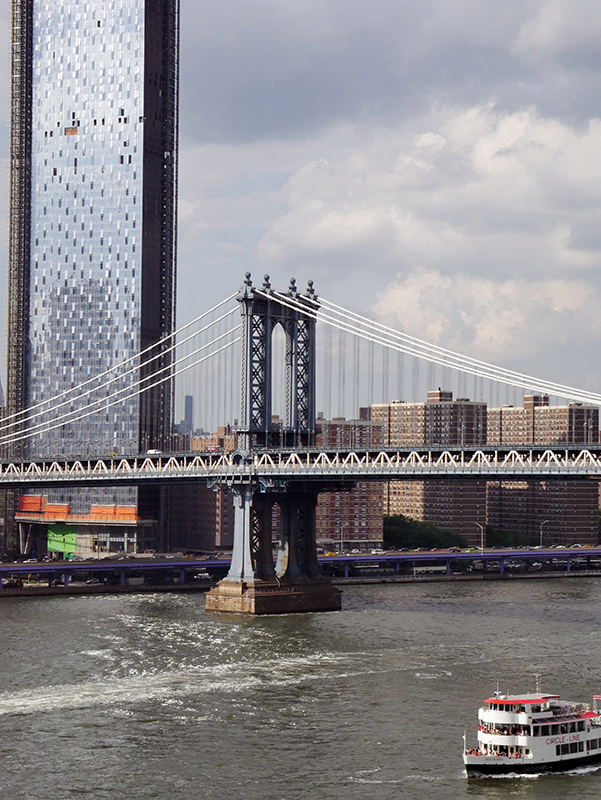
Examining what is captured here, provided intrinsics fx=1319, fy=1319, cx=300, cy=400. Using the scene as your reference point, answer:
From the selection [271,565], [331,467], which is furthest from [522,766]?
[271,565]

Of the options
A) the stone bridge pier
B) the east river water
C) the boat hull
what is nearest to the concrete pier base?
the stone bridge pier

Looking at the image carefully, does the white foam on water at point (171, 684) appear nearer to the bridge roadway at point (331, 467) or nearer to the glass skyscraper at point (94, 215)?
the bridge roadway at point (331, 467)

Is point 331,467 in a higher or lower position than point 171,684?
higher

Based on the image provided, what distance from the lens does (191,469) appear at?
10856 cm

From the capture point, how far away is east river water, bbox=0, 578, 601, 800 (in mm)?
50031

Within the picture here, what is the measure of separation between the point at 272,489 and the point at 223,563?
90.3 feet

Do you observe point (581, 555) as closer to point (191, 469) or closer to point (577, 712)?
point (191, 469)

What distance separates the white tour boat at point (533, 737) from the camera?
52969mm

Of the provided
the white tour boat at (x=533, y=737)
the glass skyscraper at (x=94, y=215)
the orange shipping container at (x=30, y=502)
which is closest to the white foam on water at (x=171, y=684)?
the white tour boat at (x=533, y=737)

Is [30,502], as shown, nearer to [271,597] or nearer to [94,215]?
[94,215]

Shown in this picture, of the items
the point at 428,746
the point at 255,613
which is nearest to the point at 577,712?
the point at 428,746

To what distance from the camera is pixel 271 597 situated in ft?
331

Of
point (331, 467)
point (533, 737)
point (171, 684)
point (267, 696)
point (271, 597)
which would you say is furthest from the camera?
point (271, 597)

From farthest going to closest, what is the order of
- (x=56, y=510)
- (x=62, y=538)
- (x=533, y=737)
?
(x=62, y=538) < (x=56, y=510) < (x=533, y=737)
